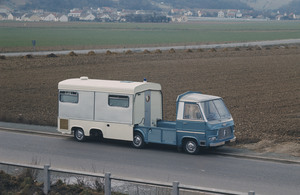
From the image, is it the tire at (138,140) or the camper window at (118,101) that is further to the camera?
the camper window at (118,101)

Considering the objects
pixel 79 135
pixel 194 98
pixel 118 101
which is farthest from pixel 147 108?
pixel 79 135

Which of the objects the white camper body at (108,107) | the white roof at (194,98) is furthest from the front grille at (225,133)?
the white camper body at (108,107)

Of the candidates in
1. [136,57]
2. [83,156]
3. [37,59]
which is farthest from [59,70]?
[83,156]

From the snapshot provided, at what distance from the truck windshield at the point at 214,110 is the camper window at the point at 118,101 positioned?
2.89 meters

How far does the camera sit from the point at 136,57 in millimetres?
56312

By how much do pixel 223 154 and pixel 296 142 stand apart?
308cm

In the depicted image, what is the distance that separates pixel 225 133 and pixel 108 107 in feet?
14.8

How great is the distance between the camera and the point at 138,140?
20.2m

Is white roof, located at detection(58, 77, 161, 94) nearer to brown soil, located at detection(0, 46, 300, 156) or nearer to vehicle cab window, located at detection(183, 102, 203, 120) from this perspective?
vehicle cab window, located at detection(183, 102, 203, 120)

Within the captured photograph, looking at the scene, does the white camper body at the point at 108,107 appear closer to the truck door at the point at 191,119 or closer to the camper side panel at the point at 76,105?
the camper side panel at the point at 76,105

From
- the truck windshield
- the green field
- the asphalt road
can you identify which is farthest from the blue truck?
the green field

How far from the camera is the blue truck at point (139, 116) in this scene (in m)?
19.1

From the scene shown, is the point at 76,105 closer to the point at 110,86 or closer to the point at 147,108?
the point at 110,86

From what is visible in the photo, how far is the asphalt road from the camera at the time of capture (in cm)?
1541
